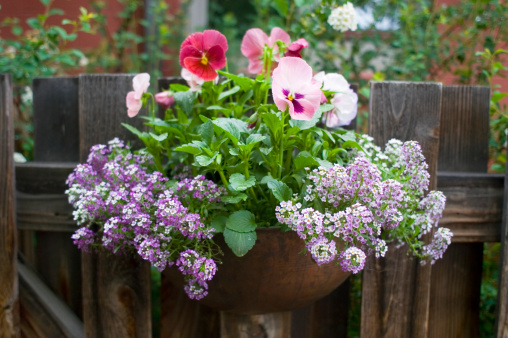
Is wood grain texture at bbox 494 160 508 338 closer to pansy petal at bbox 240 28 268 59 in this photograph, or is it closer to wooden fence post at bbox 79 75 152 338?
pansy petal at bbox 240 28 268 59

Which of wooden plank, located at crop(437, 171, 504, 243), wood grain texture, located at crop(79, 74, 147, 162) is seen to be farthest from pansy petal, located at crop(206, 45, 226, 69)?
wooden plank, located at crop(437, 171, 504, 243)

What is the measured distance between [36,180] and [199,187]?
664mm

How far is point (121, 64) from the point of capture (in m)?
3.04

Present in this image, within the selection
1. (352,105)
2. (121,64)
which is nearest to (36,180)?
(352,105)

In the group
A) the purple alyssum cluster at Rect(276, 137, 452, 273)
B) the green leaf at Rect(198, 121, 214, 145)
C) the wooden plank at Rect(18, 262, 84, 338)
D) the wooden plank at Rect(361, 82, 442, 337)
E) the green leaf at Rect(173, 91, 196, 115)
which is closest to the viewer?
the purple alyssum cluster at Rect(276, 137, 452, 273)

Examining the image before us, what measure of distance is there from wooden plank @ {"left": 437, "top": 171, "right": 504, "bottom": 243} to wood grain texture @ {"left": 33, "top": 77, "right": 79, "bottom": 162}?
0.99 meters

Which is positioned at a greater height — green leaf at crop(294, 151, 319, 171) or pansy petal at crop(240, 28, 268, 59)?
pansy petal at crop(240, 28, 268, 59)

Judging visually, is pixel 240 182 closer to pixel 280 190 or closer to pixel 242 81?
pixel 280 190

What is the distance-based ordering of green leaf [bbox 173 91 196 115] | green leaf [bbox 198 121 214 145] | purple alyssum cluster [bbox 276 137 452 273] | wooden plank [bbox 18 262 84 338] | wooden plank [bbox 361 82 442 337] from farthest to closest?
wooden plank [bbox 18 262 84 338]
wooden plank [bbox 361 82 442 337]
green leaf [bbox 173 91 196 115]
green leaf [bbox 198 121 214 145]
purple alyssum cluster [bbox 276 137 452 273]

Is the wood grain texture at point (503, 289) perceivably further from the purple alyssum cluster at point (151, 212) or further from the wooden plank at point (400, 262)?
the purple alyssum cluster at point (151, 212)

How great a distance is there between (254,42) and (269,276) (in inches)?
Result: 19.6

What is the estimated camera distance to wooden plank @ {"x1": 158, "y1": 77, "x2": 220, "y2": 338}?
146 centimetres

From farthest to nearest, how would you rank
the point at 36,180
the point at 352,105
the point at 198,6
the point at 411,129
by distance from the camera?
the point at 198,6, the point at 36,180, the point at 411,129, the point at 352,105

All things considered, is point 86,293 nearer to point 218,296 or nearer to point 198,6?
point 218,296
